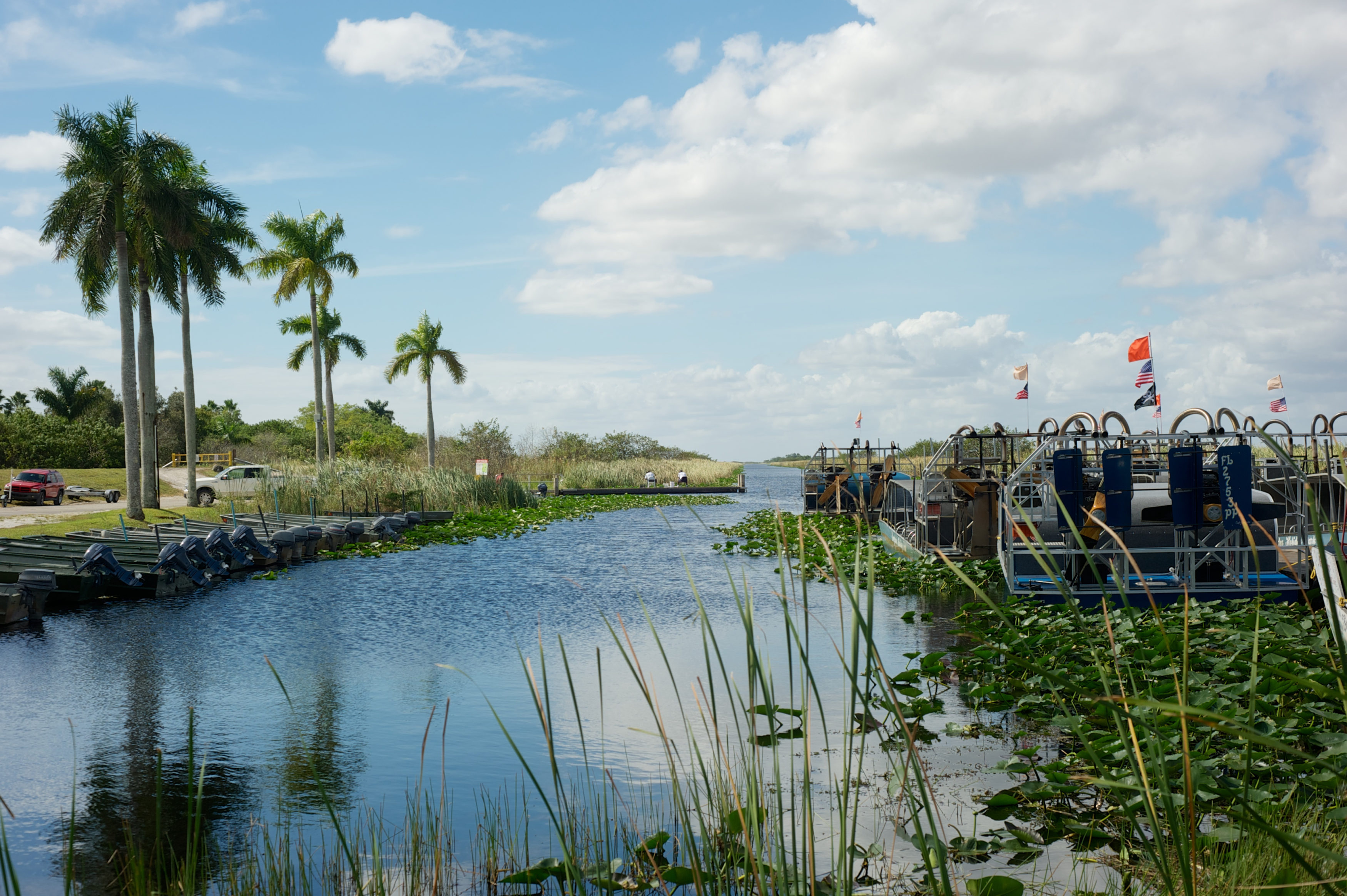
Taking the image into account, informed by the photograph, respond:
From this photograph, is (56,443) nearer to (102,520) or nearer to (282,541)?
(102,520)

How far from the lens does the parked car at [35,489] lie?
36344mm

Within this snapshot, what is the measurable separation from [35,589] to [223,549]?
16.9 ft

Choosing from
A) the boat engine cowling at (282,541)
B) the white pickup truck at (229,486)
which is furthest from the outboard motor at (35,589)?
the white pickup truck at (229,486)

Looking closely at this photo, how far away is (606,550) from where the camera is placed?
921 inches

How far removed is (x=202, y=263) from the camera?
31078 mm

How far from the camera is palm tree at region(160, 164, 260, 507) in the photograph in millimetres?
30625

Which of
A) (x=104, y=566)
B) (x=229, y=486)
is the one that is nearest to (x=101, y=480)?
(x=229, y=486)

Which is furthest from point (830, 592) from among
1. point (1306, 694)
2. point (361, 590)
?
point (1306, 694)

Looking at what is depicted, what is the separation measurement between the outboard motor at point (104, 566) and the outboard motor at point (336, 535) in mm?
7425

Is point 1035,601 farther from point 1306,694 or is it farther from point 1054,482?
point 1306,694

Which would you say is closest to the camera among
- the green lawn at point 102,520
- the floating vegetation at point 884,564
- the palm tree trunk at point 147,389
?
the floating vegetation at point 884,564

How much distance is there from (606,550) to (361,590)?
26.4ft

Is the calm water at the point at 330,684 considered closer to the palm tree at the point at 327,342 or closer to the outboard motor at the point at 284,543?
the outboard motor at the point at 284,543

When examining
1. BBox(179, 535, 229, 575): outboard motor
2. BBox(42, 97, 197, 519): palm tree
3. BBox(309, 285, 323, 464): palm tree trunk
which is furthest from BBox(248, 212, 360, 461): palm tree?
BBox(179, 535, 229, 575): outboard motor
